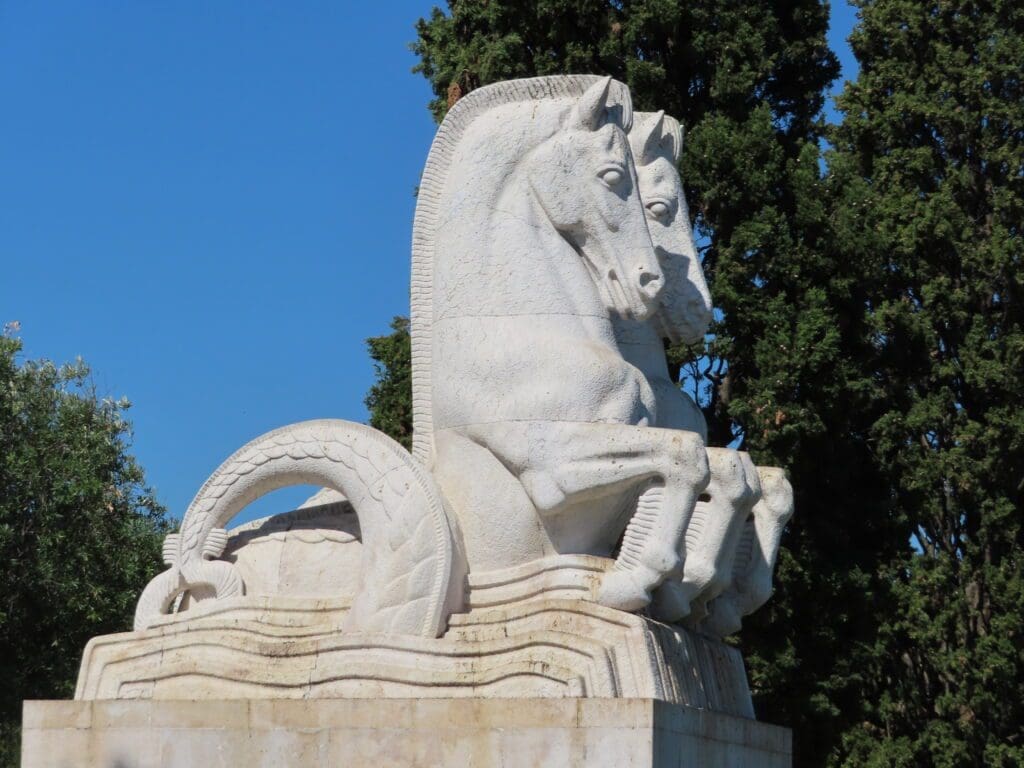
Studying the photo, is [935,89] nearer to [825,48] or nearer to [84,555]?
[825,48]

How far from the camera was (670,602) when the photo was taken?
33.2ft

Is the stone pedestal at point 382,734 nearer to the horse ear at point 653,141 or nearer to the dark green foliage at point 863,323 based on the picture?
the horse ear at point 653,141

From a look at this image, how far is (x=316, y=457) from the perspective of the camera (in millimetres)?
10602

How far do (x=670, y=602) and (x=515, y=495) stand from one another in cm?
100

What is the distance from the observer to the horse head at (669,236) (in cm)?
1112

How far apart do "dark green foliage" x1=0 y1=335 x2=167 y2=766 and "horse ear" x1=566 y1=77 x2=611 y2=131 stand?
11285 mm

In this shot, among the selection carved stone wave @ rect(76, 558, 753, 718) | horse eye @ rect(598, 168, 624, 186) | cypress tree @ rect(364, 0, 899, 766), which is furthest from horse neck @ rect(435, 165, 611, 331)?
cypress tree @ rect(364, 0, 899, 766)

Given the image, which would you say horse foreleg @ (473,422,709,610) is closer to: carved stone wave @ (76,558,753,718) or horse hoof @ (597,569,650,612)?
horse hoof @ (597,569,650,612)

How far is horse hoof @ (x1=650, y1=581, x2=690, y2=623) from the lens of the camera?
10.1 m

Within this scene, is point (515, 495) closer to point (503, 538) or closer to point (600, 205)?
point (503, 538)

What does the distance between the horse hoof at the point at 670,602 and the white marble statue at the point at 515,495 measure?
1 centimetres

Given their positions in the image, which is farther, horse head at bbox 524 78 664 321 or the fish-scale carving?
horse head at bbox 524 78 664 321

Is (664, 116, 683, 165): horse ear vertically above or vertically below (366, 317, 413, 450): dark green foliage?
below

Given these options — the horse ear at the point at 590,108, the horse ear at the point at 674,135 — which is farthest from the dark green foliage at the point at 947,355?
the horse ear at the point at 590,108
